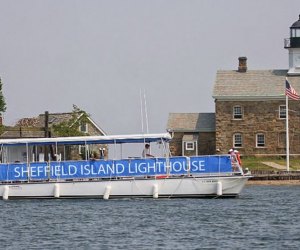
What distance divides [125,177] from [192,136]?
42494mm

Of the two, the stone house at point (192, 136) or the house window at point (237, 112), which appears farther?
the stone house at point (192, 136)

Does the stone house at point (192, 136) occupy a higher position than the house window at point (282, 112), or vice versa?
the house window at point (282, 112)

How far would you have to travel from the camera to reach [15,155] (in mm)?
62938

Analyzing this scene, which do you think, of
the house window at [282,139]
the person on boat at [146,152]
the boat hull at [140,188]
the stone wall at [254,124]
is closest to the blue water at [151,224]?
the boat hull at [140,188]

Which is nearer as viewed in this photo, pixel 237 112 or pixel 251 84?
pixel 237 112

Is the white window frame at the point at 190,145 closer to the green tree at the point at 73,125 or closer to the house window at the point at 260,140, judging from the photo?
the house window at the point at 260,140

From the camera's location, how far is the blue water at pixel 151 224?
138 feet

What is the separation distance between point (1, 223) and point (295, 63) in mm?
56848

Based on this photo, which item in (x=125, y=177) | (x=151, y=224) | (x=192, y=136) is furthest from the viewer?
(x=192, y=136)

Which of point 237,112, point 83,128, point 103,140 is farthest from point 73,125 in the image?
point 103,140

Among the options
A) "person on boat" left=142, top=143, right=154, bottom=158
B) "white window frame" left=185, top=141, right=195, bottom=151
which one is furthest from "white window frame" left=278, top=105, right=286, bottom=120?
"person on boat" left=142, top=143, right=154, bottom=158

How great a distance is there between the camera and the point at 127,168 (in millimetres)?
58188

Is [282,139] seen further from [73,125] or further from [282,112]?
[73,125]

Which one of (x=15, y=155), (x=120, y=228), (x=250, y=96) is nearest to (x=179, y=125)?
(x=250, y=96)
